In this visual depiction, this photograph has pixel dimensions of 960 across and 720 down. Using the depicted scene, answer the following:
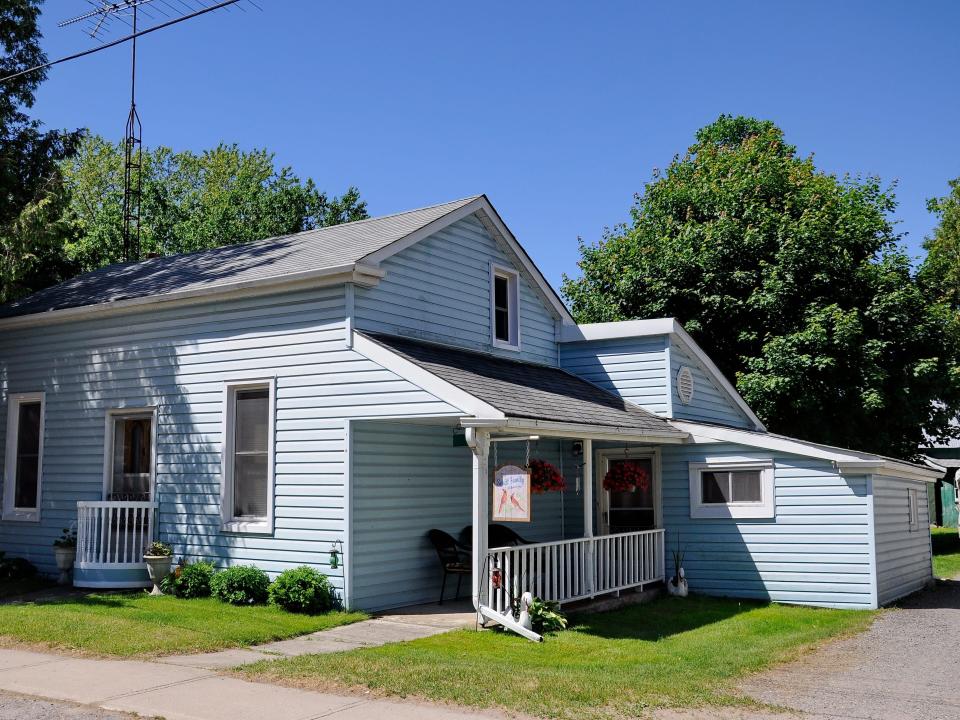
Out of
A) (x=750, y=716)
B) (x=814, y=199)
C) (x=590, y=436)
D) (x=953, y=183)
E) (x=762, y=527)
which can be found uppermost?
(x=953, y=183)

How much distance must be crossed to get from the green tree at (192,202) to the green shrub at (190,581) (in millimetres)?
20419

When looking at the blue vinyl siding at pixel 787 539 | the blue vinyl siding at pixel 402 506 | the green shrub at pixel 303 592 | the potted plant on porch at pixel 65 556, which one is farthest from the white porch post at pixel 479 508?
the potted plant on porch at pixel 65 556

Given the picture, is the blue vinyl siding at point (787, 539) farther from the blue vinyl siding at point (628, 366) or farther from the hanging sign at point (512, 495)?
the hanging sign at point (512, 495)

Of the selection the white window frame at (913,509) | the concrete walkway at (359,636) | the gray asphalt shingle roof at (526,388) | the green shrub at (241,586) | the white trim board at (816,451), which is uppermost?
the gray asphalt shingle roof at (526,388)

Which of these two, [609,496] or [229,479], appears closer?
[229,479]

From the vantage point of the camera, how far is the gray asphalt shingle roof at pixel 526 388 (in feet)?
39.3

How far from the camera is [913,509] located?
55.0 ft

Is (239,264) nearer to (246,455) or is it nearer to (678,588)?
(246,455)

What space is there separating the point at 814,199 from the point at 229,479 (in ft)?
56.3

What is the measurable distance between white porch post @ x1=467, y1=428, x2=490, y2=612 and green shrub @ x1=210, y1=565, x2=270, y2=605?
119 inches

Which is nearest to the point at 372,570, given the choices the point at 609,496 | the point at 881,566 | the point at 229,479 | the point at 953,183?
the point at 229,479

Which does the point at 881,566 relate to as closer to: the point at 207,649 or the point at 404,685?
the point at 404,685

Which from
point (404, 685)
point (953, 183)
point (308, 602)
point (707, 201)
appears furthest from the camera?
point (953, 183)

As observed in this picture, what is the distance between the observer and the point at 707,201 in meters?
25.3
